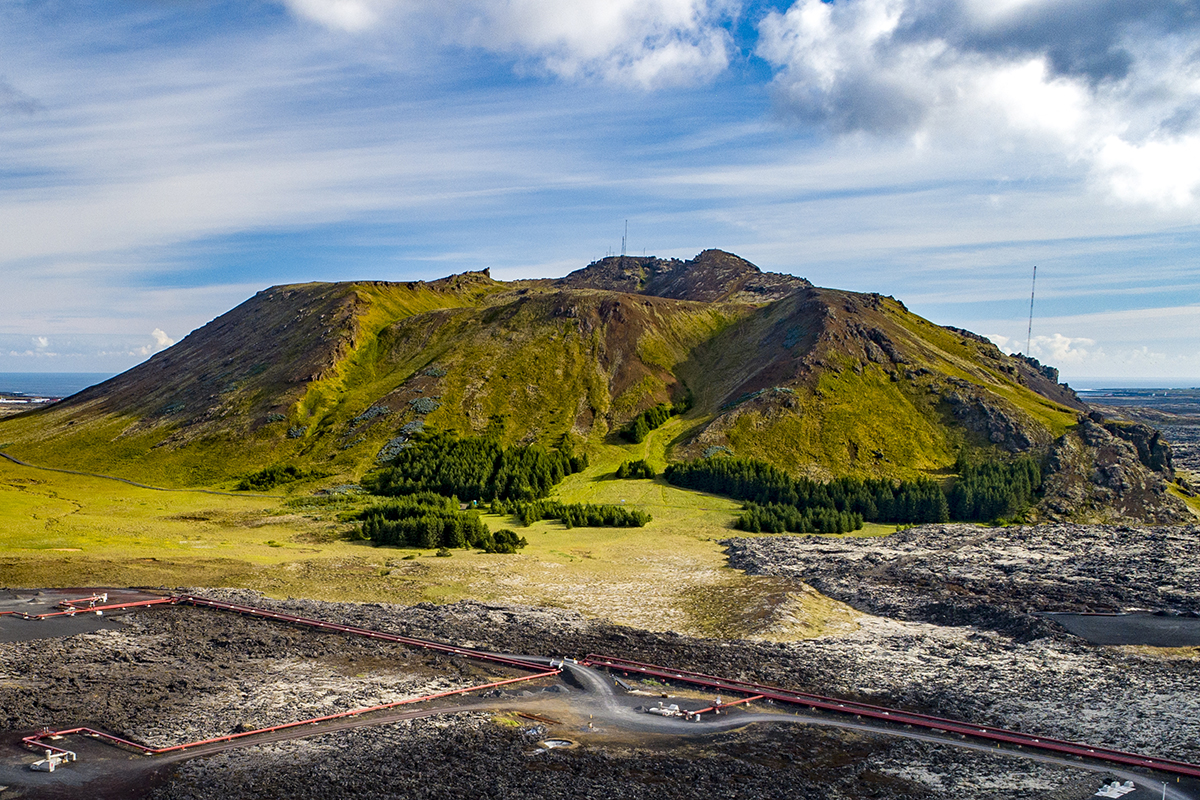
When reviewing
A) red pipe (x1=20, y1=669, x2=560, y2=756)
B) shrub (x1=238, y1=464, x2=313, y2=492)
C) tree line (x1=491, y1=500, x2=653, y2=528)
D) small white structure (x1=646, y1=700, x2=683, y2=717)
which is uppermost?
shrub (x1=238, y1=464, x2=313, y2=492)

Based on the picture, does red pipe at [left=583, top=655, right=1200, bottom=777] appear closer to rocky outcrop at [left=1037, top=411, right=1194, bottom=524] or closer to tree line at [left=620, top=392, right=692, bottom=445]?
rocky outcrop at [left=1037, top=411, right=1194, bottom=524]

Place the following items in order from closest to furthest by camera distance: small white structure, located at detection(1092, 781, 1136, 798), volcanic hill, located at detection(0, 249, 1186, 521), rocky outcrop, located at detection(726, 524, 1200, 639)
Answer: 1. small white structure, located at detection(1092, 781, 1136, 798)
2. rocky outcrop, located at detection(726, 524, 1200, 639)
3. volcanic hill, located at detection(0, 249, 1186, 521)

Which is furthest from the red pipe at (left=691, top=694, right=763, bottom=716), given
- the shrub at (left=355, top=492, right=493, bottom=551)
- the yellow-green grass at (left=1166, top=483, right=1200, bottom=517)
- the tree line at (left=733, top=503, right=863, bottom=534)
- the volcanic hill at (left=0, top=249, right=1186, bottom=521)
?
the yellow-green grass at (left=1166, top=483, right=1200, bottom=517)

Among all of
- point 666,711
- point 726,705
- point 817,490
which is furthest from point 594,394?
point 666,711

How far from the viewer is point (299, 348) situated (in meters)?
172

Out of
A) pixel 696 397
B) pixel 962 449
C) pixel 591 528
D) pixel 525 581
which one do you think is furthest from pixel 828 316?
pixel 525 581

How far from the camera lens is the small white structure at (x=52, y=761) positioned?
32875mm

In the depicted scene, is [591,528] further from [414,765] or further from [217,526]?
[414,765]

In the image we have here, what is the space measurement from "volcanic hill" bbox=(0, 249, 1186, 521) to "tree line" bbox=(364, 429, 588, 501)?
6.49 m

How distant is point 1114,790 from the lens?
1289 inches

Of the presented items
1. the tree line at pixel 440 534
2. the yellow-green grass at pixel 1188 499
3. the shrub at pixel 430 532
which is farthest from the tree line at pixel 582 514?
the yellow-green grass at pixel 1188 499

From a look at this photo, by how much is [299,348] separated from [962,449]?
411 feet

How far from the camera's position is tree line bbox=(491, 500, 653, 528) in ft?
328

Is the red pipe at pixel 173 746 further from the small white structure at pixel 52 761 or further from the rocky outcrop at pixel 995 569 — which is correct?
the rocky outcrop at pixel 995 569
